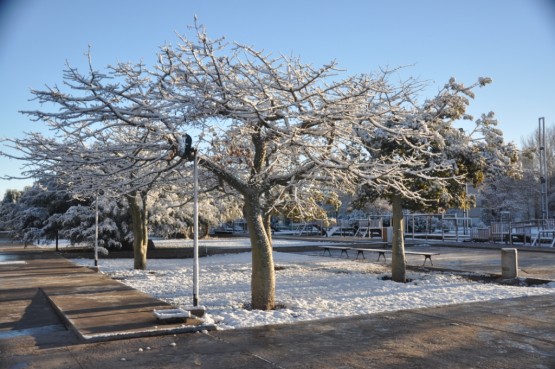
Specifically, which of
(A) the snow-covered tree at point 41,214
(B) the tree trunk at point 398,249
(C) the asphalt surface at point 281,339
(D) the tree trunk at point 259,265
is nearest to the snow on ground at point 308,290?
(D) the tree trunk at point 259,265

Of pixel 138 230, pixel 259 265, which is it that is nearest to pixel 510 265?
pixel 259 265

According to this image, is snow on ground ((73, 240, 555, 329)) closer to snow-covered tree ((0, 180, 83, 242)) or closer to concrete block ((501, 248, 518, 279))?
concrete block ((501, 248, 518, 279))

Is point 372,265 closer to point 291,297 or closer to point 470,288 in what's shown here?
point 470,288

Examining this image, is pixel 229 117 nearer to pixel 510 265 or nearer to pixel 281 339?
pixel 281 339

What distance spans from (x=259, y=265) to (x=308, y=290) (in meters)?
3.12

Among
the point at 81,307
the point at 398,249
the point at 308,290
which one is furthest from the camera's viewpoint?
the point at 398,249

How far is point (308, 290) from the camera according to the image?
43.4 feet

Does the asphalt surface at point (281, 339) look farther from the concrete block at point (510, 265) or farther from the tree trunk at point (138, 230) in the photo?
the tree trunk at point (138, 230)

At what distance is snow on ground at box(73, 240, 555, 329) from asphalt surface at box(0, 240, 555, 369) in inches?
28.8

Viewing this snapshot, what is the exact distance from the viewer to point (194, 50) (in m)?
9.27

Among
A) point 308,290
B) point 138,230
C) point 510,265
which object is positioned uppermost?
point 138,230

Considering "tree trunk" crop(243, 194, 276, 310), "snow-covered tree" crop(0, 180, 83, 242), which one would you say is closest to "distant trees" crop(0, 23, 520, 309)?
"tree trunk" crop(243, 194, 276, 310)

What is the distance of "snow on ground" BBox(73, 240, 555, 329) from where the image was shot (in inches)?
395

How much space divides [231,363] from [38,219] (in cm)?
2298
